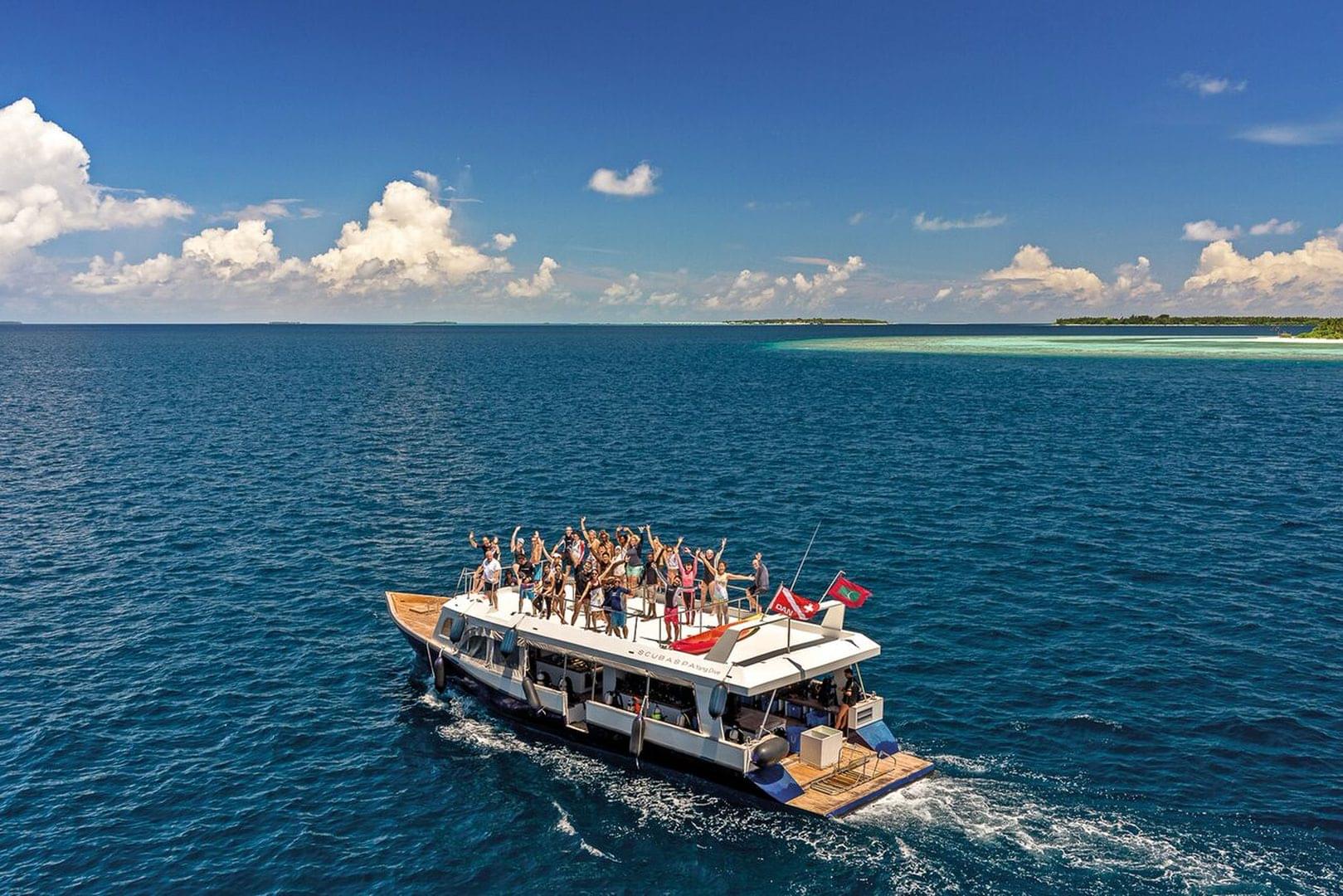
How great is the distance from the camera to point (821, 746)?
23.1m

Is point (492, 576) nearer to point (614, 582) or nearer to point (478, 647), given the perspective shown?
point (478, 647)

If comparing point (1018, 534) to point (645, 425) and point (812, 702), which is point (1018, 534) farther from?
point (645, 425)

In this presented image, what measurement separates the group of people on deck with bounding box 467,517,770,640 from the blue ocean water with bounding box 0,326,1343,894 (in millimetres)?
3816

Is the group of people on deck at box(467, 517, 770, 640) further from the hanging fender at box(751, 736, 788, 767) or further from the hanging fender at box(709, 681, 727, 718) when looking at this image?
the hanging fender at box(751, 736, 788, 767)

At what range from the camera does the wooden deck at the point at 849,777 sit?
72.0ft

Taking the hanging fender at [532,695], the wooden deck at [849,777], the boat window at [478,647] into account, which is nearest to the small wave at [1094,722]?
the wooden deck at [849,777]

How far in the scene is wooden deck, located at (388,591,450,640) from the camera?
1212 inches

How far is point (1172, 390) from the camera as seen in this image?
4400 inches

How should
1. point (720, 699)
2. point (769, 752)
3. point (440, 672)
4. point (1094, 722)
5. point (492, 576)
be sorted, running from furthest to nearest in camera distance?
1. point (440, 672)
2. point (492, 576)
3. point (1094, 722)
4. point (720, 699)
5. point (769, 752)

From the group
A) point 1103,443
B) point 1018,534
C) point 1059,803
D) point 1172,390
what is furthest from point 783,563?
point 1172,390

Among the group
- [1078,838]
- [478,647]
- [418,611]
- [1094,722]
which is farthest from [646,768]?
[1094,722]

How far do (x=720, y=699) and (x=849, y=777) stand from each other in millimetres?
3834

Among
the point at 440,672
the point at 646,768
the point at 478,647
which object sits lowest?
the point at 646,768

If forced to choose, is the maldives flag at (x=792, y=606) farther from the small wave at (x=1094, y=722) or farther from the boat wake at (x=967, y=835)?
the small wave at (x=1094, y=722)
